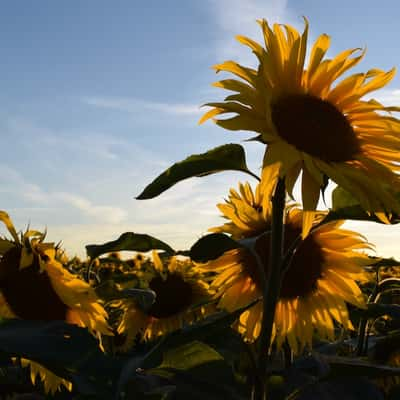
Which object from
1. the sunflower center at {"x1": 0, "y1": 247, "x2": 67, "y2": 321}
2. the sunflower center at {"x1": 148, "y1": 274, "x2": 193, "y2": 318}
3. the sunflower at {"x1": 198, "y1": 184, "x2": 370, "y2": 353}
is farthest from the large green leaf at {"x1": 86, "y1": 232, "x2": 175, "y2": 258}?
the sunflower center at {"x1": 148, "y1": 274, "x2": 193, "y2": 318}

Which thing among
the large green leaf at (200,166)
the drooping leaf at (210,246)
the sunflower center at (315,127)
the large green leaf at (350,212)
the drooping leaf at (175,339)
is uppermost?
the sunflower center at (315,127)

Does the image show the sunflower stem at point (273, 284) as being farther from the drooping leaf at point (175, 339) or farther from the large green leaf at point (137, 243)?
the large green leaf at point (137, 243)

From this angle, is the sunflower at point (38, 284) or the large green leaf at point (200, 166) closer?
the large green leaf at point (200, 166)

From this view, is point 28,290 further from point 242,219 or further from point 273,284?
point 273,284

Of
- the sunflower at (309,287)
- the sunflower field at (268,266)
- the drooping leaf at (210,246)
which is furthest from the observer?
the sunflower at (309,287)

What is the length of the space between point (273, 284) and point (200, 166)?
396 mm

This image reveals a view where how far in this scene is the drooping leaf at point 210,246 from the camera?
1771mm

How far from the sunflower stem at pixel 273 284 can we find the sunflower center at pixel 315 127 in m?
0.19

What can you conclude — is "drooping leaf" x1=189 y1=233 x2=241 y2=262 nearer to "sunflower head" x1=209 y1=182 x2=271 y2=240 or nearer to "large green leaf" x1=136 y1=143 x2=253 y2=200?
"large green leaf" x1=136 y1=143 x2=253 y2=200

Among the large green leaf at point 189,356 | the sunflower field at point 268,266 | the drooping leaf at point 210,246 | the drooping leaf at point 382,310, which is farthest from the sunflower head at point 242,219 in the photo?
the large green leaf at point 189,356

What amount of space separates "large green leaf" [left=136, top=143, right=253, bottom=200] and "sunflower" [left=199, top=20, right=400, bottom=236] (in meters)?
0.10

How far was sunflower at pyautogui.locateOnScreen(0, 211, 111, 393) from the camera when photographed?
2369 mm

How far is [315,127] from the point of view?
6.40 ft

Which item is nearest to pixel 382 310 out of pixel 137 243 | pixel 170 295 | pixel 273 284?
pixel 273 284
